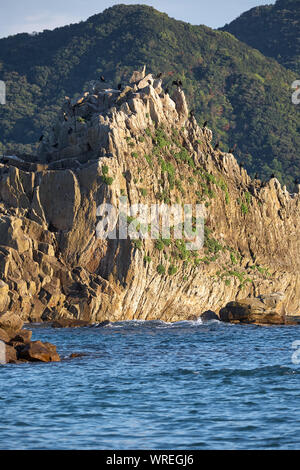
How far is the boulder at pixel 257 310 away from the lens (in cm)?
7050

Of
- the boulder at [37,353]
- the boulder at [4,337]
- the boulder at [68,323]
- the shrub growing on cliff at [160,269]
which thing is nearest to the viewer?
the boulder at [37,353]

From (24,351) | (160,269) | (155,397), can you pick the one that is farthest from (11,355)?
(160,269)

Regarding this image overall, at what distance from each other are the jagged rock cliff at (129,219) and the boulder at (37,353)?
66.4ft

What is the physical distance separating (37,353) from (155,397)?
1018 centimetres

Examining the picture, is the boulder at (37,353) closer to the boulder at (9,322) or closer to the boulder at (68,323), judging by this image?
the boulder at (9,322)

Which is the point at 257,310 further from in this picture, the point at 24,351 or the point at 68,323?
the point at 24,351

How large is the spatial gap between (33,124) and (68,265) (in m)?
120

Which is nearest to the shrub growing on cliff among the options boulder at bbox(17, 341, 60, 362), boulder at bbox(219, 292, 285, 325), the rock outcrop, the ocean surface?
boulder at bbox(219, 292, 285, 325)

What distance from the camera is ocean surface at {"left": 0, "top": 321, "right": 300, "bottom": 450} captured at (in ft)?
83.9

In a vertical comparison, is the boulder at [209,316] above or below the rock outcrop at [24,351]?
below

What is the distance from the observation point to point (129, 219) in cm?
7125

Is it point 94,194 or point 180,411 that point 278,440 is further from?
point 94,194

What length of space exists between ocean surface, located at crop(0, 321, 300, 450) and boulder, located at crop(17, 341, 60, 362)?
0.72 metres

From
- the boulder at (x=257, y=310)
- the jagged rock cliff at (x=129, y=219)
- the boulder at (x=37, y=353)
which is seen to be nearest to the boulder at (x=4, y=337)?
the boulder at (x=37, y=353)
